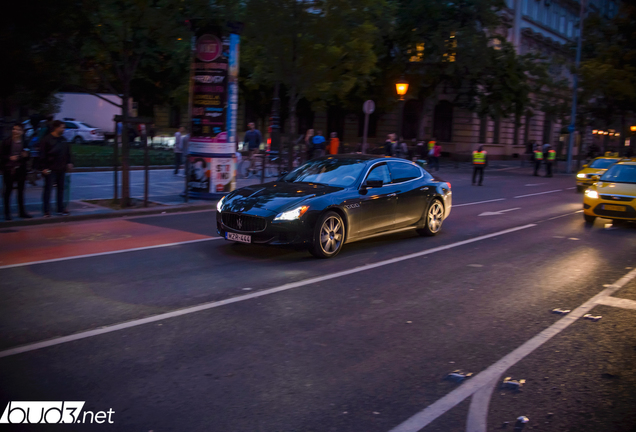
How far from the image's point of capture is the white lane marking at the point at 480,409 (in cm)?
403

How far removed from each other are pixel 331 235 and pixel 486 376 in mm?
4710

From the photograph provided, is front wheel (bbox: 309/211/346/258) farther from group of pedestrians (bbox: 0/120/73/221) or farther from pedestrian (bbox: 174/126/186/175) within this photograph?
pedestrian (bbox: 174/126/186/175)

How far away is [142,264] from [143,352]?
3.68 metres

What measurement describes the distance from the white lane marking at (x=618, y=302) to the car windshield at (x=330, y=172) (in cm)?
411

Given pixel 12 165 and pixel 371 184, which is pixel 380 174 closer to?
pixel 371 184

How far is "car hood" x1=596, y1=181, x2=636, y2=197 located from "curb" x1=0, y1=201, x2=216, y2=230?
9.21 metres

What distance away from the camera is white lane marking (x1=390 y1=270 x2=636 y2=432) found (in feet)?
13.4

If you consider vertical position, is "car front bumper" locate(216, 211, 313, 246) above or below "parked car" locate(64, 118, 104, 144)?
below

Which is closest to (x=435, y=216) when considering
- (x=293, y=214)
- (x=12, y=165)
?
(x=293, y=214)

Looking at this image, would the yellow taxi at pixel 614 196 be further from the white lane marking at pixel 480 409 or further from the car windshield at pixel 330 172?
the white lane marking at pixel 480 409

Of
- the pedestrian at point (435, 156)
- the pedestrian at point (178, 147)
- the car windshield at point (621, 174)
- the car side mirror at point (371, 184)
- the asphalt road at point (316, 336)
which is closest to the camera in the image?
the asphalt road at point (316, 336)

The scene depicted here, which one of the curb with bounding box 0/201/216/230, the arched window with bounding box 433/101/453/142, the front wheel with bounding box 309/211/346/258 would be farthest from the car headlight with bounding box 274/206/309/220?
the arched window with bounding box 433/101/453/142

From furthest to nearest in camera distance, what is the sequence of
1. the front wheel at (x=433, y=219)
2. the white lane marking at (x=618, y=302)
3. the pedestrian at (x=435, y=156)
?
the pedestrian at (x=435, y=156) → the front wheel at (x=433, y=219) → the white lane marking at (x=618, y=302)

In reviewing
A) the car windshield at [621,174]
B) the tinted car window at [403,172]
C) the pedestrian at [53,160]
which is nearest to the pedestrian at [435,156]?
the car windshield at [621,174]
